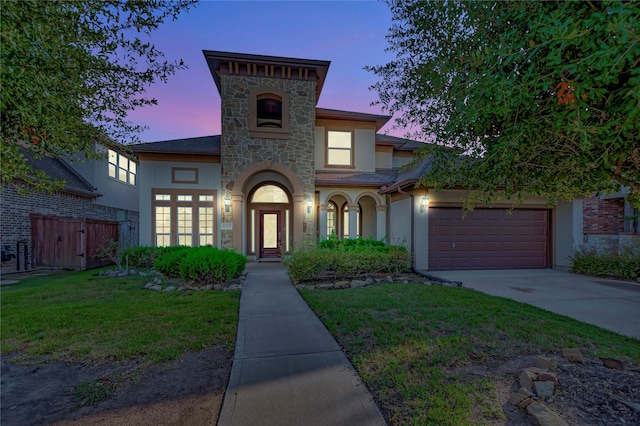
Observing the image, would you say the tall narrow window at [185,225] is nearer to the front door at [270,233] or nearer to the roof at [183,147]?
the roof at [183,147]

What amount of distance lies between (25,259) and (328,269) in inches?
431

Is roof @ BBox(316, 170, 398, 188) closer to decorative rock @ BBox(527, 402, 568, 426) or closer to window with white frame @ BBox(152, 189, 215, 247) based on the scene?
window with white frame @ BBox(152, 189, 215, 247)

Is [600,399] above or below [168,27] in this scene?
below

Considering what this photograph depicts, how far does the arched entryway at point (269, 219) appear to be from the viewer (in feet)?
44.8

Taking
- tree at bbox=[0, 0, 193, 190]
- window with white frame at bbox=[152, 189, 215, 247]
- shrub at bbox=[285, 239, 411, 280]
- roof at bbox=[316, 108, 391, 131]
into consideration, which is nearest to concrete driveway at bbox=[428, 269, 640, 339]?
shrub at bbox=[285, 239, 411, 280]

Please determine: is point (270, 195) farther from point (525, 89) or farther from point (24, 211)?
point (525, 89)

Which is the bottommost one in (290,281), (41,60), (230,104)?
(290,281)

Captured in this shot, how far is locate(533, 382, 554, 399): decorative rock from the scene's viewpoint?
2689 millimetres

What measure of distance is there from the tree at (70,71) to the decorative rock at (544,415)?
198 inches

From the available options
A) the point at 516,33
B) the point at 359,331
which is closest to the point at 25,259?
the point at 359,331

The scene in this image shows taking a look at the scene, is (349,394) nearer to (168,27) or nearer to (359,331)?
Result: (359,331)

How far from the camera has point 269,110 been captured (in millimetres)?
13047

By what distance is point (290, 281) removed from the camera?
27.8 feet

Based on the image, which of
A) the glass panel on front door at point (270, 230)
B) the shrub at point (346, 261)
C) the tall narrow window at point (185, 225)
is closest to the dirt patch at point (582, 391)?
the shrub at point (346, 261)
